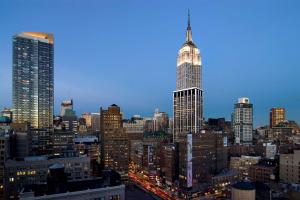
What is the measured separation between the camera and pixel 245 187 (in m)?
60.5

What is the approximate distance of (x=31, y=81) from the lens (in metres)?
194

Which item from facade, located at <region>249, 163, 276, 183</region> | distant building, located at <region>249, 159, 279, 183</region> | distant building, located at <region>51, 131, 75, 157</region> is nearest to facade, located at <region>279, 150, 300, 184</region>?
distant building, located at <region>249, 159, 279, 183</region>

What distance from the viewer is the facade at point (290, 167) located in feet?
328

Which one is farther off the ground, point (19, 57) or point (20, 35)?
point (20, 35)

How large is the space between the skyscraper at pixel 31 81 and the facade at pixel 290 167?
146 meters

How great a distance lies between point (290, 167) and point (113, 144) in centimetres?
7613

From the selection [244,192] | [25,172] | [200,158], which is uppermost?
[25,172]

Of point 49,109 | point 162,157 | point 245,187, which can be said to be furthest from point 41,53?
point 245,187

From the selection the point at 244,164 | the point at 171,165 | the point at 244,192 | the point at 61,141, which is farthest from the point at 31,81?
the point at 244,192

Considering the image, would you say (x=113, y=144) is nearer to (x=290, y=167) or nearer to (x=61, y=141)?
(x=61, y=141)

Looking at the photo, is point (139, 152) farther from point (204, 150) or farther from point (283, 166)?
point (283, 166)

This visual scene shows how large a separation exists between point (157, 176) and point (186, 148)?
28601 millimetres

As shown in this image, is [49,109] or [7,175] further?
[49,109]

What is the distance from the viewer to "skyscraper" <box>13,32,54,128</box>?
19025 cm
